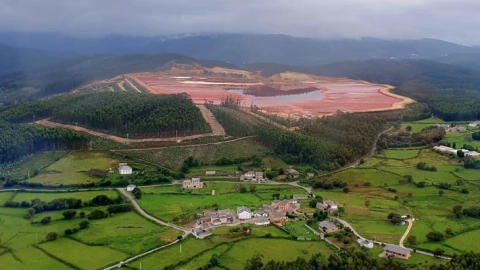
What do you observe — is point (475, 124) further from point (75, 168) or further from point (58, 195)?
point (58, 195)

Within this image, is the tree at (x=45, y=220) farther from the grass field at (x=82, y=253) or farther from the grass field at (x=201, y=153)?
the grass field at (x=201, y=153)

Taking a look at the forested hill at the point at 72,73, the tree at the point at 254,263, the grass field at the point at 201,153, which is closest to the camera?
the tree at the point at 254,263

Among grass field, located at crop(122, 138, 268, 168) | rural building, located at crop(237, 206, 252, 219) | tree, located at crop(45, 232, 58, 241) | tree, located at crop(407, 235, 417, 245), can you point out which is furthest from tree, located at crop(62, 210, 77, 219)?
tree, located at crop(407, 235, 417, 245)

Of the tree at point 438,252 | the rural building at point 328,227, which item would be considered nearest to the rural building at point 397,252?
the tree at point 438,252

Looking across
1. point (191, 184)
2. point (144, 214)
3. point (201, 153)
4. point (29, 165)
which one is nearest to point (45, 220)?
point (144, 214)

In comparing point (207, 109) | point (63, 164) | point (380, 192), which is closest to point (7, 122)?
point (63, 164)

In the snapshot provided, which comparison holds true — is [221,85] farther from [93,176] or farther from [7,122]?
[93,176]
